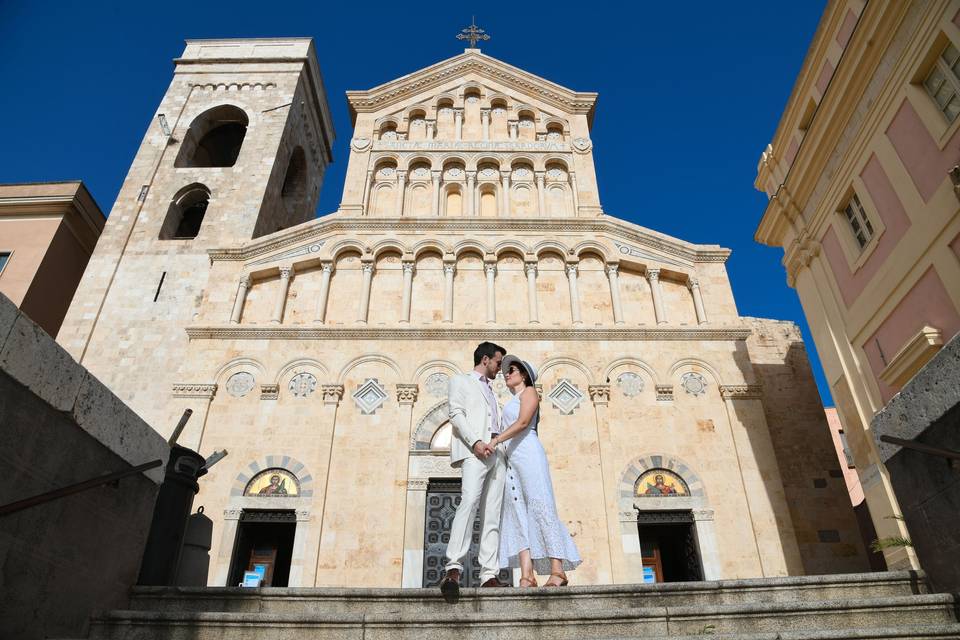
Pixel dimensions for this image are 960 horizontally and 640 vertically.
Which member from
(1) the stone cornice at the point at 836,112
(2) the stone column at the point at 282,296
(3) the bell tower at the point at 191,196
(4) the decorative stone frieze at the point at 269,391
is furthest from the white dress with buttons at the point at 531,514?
(3) the bell tower at the point at 191,196

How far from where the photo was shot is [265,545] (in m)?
14.5

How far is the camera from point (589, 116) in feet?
73.4

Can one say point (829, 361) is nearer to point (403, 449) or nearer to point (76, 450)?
point (403, 449)

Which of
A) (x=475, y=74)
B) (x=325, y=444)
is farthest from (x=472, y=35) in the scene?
(x=325, y=444)

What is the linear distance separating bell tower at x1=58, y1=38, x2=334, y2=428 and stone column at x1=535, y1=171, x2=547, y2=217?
9203 millimetres

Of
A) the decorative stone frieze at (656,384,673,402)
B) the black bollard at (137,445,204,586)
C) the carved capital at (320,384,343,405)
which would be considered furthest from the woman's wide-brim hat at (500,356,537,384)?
the decorative stone frieze at (656,384,673,402)

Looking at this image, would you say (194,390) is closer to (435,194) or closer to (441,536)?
(441,536)

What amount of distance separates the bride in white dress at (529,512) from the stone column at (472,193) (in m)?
13.2

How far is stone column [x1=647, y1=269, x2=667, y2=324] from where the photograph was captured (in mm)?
16656

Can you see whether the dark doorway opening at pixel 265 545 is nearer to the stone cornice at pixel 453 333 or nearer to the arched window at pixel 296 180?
the stone cornice at pixel 453 333

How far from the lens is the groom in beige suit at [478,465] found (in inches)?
222

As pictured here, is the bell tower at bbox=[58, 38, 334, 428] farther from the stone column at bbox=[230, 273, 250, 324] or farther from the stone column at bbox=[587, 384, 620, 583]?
the stone column at bbox=[587, 384, 620, 583]

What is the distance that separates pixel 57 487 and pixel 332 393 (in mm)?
10600

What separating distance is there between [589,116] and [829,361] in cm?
1294
